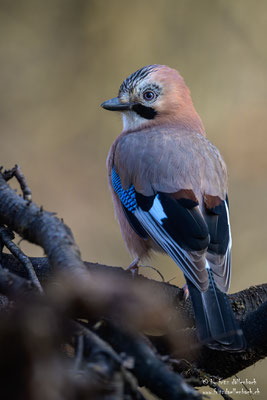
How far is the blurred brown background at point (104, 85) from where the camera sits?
4.57 meters

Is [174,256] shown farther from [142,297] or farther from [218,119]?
[218,119]

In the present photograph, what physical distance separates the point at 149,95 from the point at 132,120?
0.16 m

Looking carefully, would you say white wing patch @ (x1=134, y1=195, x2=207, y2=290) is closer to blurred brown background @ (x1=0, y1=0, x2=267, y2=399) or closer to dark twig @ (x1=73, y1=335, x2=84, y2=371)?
dark twig @ (x1=73, y1=335, x2=84, y2=371)

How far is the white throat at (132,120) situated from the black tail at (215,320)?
125 centimetres

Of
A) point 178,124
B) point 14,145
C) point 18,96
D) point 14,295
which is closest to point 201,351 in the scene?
point 14,295

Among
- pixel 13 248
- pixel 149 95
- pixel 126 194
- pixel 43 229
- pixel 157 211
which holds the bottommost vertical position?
pixel 43 229

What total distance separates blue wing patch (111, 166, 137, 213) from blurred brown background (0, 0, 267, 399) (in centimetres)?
162

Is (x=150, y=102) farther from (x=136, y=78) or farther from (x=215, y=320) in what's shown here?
(x=215, y=320)

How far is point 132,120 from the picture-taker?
10.6ft

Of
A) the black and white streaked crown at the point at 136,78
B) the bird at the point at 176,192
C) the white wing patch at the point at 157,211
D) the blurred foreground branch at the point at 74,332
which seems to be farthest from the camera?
the black and white streaked crown at the point at 136,78

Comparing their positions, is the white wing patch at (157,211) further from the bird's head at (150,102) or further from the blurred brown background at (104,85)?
the blurred brown background at (104,85)

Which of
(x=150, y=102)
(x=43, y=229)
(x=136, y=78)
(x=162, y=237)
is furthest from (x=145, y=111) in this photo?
(x=43, y=229)

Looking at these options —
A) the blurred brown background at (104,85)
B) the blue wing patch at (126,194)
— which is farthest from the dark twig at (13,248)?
the blurred brown background at (104,85)

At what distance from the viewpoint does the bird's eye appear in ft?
10.5
